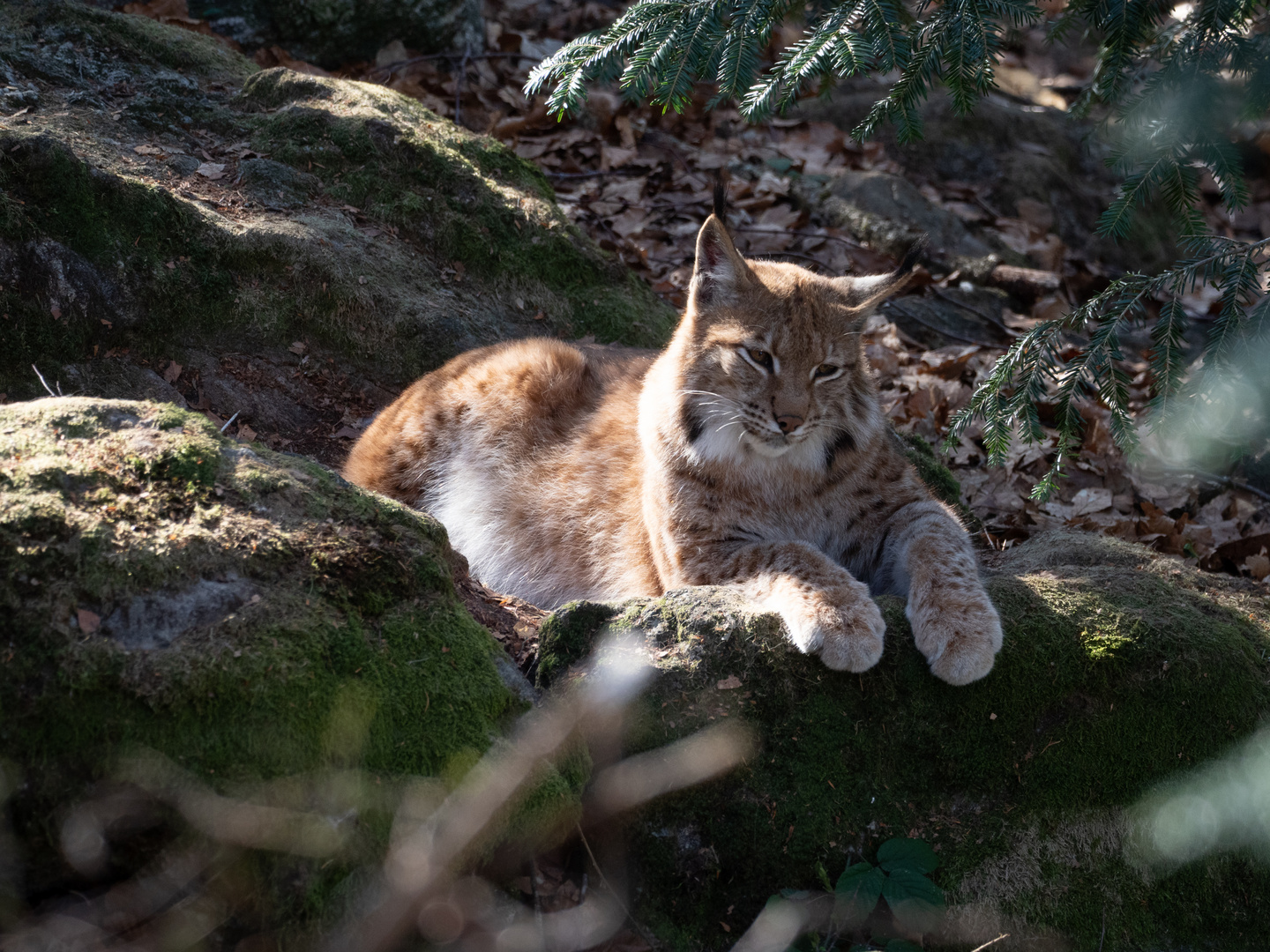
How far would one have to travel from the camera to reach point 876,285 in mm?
3447

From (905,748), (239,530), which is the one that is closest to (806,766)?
(905,748)

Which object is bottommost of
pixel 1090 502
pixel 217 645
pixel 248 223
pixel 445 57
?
pixel 1090 502

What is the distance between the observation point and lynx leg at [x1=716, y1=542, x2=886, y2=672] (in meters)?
2.58

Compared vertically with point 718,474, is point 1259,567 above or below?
below

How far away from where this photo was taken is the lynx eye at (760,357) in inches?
130

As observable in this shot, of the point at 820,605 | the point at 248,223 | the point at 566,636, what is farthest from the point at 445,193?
the point at 820,605

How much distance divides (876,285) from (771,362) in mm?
505

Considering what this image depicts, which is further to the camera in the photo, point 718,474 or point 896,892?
point 718,474

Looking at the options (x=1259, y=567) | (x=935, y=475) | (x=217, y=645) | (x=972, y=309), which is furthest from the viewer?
(x=972, y=309)

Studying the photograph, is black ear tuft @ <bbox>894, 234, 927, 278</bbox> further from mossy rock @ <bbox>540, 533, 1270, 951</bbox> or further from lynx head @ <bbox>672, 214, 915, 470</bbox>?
mossy rock @ <bbox>540, 533, 1270, 951</bbox>

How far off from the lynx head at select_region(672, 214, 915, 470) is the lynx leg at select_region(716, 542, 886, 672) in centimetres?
42

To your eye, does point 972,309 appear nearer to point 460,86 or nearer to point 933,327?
point 933,327

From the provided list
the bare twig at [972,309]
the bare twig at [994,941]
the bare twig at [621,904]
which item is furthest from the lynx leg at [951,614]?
the bare twig at [972,309]

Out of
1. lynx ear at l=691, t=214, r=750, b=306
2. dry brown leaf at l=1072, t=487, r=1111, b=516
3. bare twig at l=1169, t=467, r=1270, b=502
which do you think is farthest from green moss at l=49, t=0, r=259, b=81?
bare twig at l=1169, t=467, r=1270, b=502
